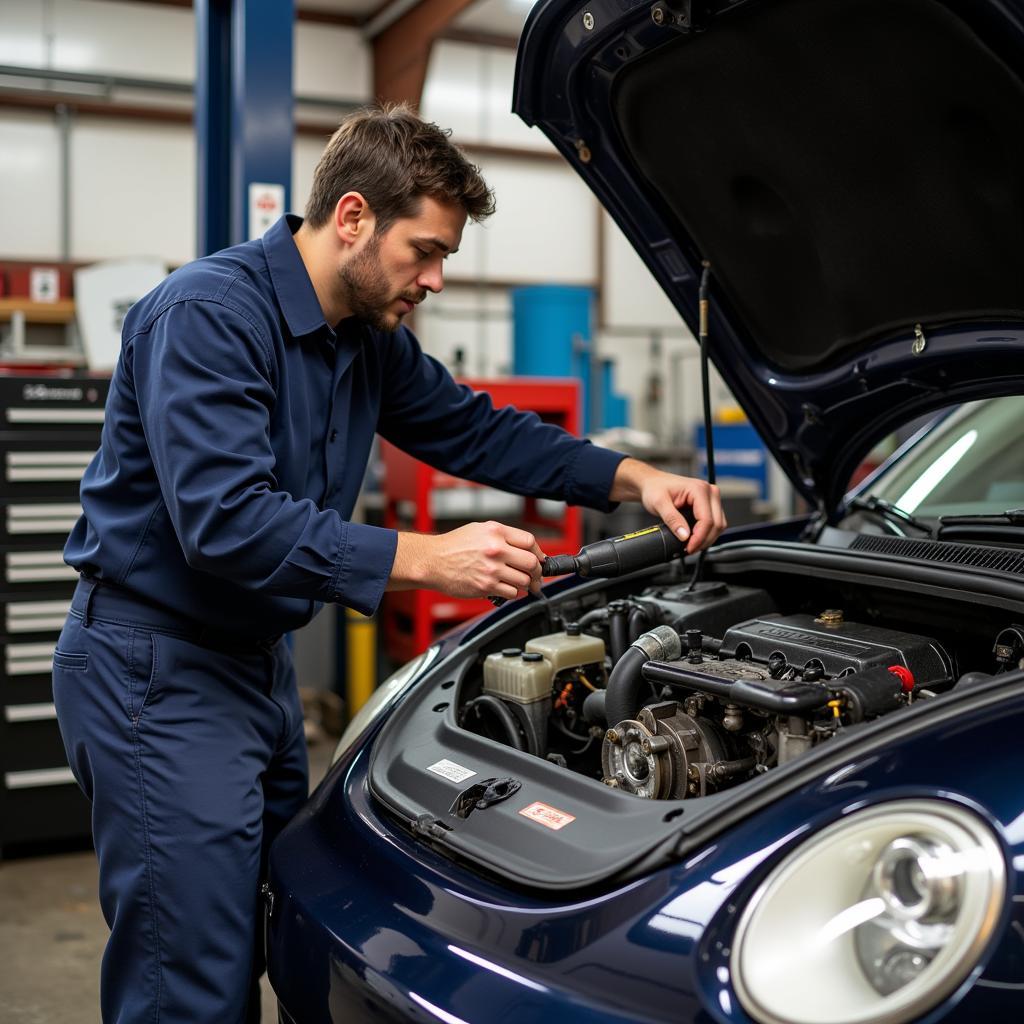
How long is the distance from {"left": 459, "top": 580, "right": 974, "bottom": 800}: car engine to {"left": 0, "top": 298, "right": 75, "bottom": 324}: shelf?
20.6 feet

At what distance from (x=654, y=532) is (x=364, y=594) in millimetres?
511

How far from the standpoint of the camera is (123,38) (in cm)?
805

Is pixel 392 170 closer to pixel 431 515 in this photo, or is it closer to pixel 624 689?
pixel 624 689

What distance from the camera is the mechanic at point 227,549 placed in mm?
1361

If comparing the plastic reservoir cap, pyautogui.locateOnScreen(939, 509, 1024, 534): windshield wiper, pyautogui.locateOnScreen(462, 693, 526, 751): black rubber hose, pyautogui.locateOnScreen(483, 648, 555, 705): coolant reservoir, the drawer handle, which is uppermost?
pyautogui.locateOnScreen(939, 509, 1024, 534): windshield wiper

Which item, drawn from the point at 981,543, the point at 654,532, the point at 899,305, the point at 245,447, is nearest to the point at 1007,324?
the point at 899,305

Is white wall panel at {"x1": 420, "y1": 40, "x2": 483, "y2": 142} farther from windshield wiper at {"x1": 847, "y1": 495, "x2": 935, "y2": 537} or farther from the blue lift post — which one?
windshield wiper at {"x1": 847, "y1": 495, "x2": 935, "y2": 537}

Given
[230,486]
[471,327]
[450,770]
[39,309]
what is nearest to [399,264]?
[230,486]

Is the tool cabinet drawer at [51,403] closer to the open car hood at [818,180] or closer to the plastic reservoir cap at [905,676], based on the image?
the open car hood at [818,180]

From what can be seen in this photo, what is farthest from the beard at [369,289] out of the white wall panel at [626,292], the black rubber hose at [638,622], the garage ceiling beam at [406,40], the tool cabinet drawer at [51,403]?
the white wall panel at [626,292]

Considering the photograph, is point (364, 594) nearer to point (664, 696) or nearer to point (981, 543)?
point (664, 696)

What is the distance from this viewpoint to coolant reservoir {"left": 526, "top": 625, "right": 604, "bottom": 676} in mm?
1599

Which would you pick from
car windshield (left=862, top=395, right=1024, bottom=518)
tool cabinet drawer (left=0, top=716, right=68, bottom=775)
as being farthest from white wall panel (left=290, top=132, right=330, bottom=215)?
car windshield (left=862, top=395, right=1024, bottom=518)

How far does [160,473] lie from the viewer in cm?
139
